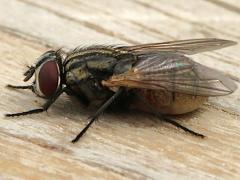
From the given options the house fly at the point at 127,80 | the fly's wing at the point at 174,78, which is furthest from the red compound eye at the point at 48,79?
the fly's wing at the point at 174,78

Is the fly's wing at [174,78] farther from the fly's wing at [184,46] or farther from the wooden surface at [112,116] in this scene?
the fly's wing at [184,46]

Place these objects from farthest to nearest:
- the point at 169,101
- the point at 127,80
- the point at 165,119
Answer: the point at 169,101, the point at 127,80, the point at 165,119

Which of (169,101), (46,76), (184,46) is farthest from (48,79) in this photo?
(184,46)

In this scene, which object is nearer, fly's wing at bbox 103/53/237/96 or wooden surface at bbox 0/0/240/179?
wooden surface at bbox 0/0/240/179

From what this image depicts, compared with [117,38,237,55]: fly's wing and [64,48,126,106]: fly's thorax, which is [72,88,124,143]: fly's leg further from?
[117,38,237,55]: fly's wing

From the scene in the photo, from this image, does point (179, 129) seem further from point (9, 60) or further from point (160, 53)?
point (9, 60)

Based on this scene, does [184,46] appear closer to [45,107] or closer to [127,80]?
[127,80]

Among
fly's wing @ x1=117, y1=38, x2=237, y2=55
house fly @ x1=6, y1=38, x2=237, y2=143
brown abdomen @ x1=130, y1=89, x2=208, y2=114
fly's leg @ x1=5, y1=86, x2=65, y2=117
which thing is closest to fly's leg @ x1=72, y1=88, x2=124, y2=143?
house fly @ x1=6, y1=38, x2=237, y2=143

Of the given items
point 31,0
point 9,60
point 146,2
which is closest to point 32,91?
point 9,60
